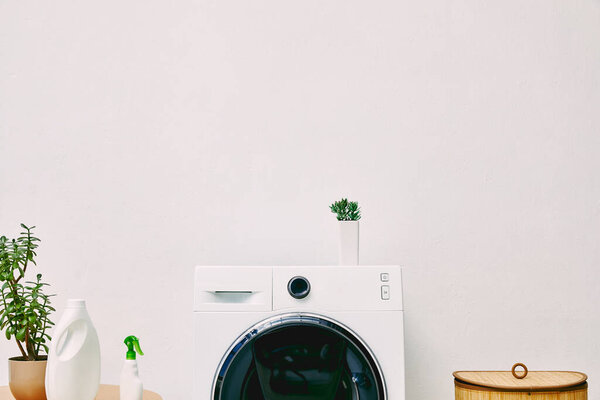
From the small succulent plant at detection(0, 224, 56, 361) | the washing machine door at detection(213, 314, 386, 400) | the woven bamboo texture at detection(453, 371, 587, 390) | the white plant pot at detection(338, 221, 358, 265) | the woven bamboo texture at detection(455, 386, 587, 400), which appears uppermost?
the white plant pot at detection(338, 221, 358, 265)

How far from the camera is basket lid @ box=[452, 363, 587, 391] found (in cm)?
173

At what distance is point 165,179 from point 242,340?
2.42 ft

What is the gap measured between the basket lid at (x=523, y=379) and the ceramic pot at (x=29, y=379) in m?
1.22

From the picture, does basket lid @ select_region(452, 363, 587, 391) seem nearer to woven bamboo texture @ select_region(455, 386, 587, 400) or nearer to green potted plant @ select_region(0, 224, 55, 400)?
woven bamboo texture @ select_region(455, 386, 587, 400)

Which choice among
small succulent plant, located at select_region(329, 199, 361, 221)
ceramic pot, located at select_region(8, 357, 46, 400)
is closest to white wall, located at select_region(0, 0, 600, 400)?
small succulent plant, located at select_region(329, 199, 361, 221)

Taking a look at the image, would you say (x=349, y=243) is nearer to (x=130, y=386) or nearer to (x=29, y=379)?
(x=130, y=386)

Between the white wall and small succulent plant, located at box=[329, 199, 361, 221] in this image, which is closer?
small succulent plant, located at box=[329, 199, 361, 221]

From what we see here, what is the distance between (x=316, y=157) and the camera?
7.02 feet

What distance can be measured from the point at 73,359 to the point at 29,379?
183 millimetres

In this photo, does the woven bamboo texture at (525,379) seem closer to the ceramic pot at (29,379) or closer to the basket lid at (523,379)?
the basket lid at (523,379)

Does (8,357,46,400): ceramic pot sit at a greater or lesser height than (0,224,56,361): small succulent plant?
lesser

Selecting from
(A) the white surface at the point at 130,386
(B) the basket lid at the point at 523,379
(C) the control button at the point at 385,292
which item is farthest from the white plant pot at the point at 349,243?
(A) the white surface at the point at 130,386

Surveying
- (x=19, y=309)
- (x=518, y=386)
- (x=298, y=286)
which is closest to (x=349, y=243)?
(x=298, y=286)

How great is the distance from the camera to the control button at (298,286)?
1.69 metres
